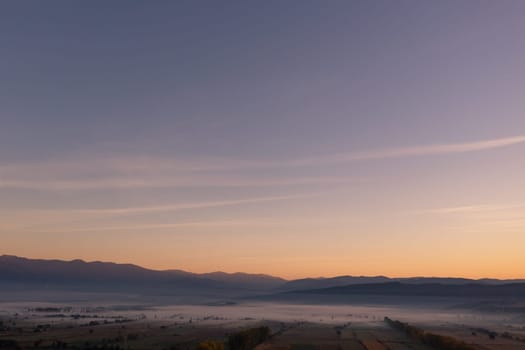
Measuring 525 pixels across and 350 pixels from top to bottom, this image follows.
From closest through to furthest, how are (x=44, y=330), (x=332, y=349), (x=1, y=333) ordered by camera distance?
(x=332, y=349) → (x=1, y=333) → (x=44, y=330)

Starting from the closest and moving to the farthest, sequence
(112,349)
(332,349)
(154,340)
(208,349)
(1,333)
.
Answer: (208,349) → (112,349) → (332,349) → (154,340) → (1,333)

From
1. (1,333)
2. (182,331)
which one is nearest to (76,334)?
(1,333)

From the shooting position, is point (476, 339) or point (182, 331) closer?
point (476, 339)

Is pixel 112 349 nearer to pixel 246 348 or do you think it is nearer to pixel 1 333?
pixel 246 348

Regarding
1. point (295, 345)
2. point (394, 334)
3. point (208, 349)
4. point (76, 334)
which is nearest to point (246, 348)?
point (295, 345)

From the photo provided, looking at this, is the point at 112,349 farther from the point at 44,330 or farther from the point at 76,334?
the point at 44,330

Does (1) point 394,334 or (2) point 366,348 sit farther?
(1) point 394,334

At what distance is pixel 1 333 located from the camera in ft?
358

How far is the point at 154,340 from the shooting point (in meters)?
102

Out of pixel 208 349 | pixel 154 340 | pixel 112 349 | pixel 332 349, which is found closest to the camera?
pixel 208 349

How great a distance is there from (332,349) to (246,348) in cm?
1320

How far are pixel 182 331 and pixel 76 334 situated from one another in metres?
21.7

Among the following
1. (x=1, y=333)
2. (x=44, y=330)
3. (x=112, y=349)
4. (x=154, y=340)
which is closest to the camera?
(x=112, y=349)

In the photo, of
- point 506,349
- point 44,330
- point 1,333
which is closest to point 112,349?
point 1,333
